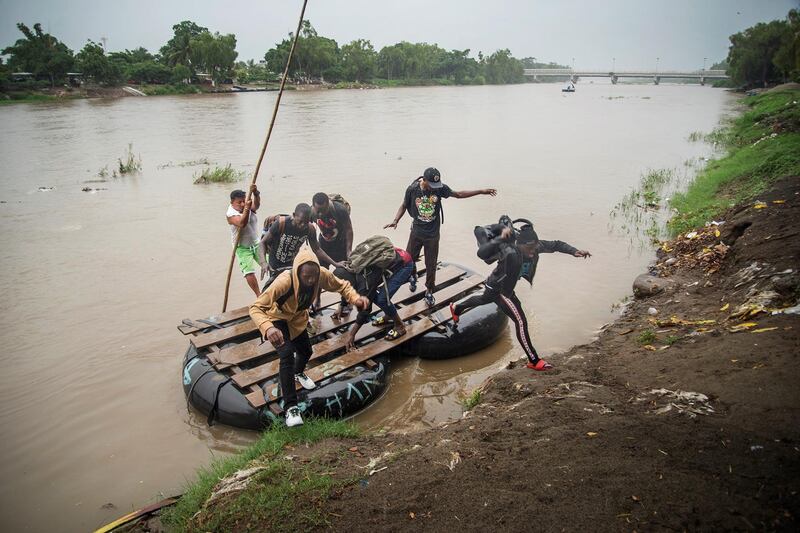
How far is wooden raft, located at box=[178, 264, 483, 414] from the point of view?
5316 mm

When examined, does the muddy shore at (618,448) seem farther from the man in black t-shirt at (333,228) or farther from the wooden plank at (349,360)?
the man in black t-shirt at (333,228)

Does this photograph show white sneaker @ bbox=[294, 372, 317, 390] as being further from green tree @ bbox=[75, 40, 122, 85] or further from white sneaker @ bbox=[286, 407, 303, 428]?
green tree @ bbox=[75, 40, 122, 85]

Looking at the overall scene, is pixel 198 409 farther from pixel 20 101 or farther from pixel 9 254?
pixel 20 101

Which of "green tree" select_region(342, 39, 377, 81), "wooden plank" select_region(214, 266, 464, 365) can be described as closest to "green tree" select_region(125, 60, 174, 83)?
"green tree" select_region(342, 39, 377, 81)

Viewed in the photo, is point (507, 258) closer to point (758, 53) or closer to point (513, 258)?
point (513, 258)

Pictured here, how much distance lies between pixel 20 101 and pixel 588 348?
5566 cm

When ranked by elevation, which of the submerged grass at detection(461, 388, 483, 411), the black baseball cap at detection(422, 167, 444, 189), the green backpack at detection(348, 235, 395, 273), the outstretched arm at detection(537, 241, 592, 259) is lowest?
the submerged grass at detection(461, 388, 483, 411)

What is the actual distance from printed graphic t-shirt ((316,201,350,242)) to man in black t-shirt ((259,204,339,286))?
1.12ft

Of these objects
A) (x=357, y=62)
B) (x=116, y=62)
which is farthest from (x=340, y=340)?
(x=357, y=62)

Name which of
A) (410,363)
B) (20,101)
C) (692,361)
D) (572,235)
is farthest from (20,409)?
(20,101)

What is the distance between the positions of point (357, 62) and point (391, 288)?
82.6 metres

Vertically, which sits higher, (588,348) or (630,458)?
(630,458)

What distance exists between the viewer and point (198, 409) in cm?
548

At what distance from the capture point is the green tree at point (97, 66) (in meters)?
53.3
